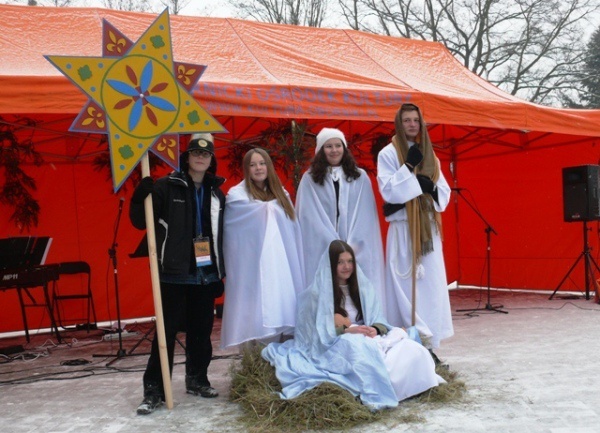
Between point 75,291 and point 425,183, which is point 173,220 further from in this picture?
point 75,291

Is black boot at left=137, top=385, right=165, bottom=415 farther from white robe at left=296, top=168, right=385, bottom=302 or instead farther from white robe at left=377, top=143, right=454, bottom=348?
white robe at left=377, top=143, right=454, bottom=348

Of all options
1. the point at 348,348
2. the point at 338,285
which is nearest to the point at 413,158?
the point at 338,285

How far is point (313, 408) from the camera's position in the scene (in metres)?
3.58

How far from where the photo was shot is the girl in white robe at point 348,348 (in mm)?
3770

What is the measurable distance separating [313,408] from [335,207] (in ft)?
4.90

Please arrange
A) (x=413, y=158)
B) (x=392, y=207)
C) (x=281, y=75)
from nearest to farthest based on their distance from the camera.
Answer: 1. (x=413, y=158)
2. (x=392, y=207)
3. (x=281, y=75)

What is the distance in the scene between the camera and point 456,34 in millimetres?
21469

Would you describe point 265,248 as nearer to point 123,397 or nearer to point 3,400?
point 123,397

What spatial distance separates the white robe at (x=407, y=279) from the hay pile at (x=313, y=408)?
585 mm

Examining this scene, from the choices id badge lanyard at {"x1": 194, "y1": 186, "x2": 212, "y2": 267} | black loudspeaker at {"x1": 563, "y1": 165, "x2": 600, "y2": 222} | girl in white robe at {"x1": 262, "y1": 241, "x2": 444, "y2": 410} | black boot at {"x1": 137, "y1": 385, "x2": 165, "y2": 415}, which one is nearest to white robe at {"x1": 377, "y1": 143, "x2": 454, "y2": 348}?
girl in white robe at {"x1": 262, "y1": 241, "x2": 444, "y2": 410}

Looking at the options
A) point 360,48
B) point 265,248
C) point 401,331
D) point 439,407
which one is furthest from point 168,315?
point 360,48

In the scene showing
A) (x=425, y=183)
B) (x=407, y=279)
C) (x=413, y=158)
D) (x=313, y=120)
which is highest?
(x=313, y=120)

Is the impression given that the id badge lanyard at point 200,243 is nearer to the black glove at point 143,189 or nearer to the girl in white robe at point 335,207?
the black glove at point 143,189

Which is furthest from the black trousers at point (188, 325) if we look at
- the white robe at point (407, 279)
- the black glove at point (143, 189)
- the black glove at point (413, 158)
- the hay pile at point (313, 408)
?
the black glove at point (413, 158)
